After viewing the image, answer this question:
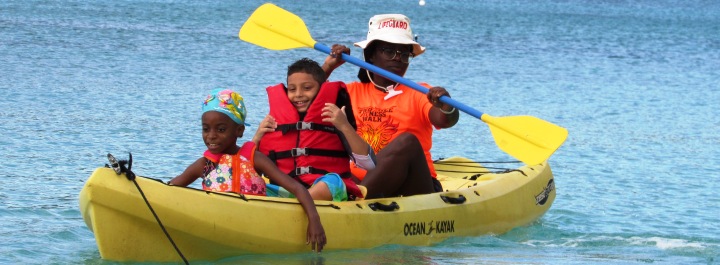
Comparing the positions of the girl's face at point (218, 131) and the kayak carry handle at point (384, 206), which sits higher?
the girl's face at point (218, 131)

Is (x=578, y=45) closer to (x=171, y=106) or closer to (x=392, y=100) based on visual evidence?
(x=171, y=106)

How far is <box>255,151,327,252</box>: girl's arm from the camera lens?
6.11m

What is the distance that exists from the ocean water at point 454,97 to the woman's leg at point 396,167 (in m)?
0.37

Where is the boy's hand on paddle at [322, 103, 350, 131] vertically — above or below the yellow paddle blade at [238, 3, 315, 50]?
below

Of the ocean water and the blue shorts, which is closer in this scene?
the blue shorts

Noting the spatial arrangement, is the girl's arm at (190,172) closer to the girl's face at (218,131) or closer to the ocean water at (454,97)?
the girl's face at (218,131)

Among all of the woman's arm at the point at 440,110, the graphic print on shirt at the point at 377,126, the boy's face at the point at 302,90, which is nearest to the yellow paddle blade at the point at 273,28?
the graphic print on shirt at the point at 377,126

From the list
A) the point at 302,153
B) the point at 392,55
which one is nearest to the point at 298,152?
the point at 302,153

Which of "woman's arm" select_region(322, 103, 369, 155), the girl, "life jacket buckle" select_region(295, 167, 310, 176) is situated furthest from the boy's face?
the girl

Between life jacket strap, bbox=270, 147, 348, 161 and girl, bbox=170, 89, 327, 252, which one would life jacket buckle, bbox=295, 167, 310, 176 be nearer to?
life jacket strap, bbox=270, 147, 348, 161

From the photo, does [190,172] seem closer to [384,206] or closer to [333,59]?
[384,206]

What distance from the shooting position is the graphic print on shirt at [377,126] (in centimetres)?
723

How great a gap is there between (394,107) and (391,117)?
61 mm

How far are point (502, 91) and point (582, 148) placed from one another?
19.6 ft
